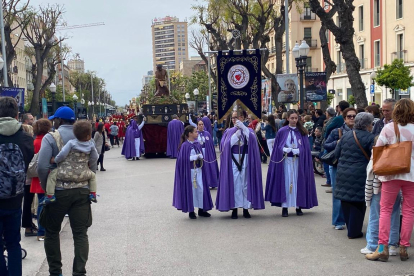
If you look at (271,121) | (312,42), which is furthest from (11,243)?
(312,42)

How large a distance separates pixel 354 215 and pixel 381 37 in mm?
39565

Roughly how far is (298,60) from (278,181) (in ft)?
42.7

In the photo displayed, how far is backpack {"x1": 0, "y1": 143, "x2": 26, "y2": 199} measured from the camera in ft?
19.0

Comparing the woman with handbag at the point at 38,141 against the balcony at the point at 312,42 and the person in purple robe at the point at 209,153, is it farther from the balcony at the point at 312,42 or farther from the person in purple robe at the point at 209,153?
the balcony at the point at 312,42

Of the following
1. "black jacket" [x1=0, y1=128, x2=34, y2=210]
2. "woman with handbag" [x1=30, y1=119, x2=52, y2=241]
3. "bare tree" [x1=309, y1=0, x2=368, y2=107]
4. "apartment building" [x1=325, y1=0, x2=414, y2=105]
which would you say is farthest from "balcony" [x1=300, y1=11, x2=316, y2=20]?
"black jacket" [x1=0, y1=128, x2=34, y2=210]

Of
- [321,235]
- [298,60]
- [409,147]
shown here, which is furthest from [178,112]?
[409,147]

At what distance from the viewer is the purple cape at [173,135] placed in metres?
24.4

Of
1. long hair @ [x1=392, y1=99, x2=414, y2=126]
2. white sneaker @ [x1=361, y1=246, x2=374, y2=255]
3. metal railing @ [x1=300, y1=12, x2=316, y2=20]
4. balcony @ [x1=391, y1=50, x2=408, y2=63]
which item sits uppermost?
metal railing @ [x1=300, y1=12, x2=316, y2=20]

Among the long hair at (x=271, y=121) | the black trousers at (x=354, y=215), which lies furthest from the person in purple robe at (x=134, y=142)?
the black trousers at (x=354, y=215)

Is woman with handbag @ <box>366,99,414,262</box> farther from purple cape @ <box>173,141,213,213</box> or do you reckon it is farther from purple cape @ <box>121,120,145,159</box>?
purple cape @ <box>121,120,145,159</box>

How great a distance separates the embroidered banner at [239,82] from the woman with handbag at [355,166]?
365cm

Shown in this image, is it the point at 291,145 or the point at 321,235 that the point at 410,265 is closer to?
the point at 321,235

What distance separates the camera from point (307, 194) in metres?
10.2

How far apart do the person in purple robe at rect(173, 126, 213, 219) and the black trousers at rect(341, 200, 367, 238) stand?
285 cm
